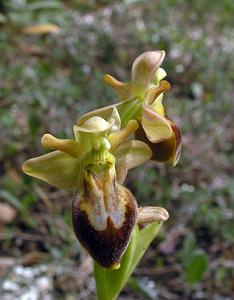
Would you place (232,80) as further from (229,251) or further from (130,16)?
(229,251)

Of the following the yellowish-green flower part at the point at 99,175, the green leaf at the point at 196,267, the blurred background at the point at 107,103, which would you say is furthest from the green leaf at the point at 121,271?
the green leaf at the point at 196,267

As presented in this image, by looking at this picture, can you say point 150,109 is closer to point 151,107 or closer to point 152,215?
point 151,107

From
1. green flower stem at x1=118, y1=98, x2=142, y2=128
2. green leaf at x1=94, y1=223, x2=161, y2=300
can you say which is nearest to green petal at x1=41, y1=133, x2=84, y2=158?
green flower stem at x1=118, y1=98, x2=142, y2=128

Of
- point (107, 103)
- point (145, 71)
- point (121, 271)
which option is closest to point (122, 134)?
point (145, 71)

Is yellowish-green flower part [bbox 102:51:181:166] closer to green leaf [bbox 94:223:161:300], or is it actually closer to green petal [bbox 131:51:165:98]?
green petal [bbox 131:51:165:98]

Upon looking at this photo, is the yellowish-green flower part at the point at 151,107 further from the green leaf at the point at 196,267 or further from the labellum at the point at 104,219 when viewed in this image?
the green leaf at the point at 196,267

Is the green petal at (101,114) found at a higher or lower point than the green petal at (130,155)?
higher
